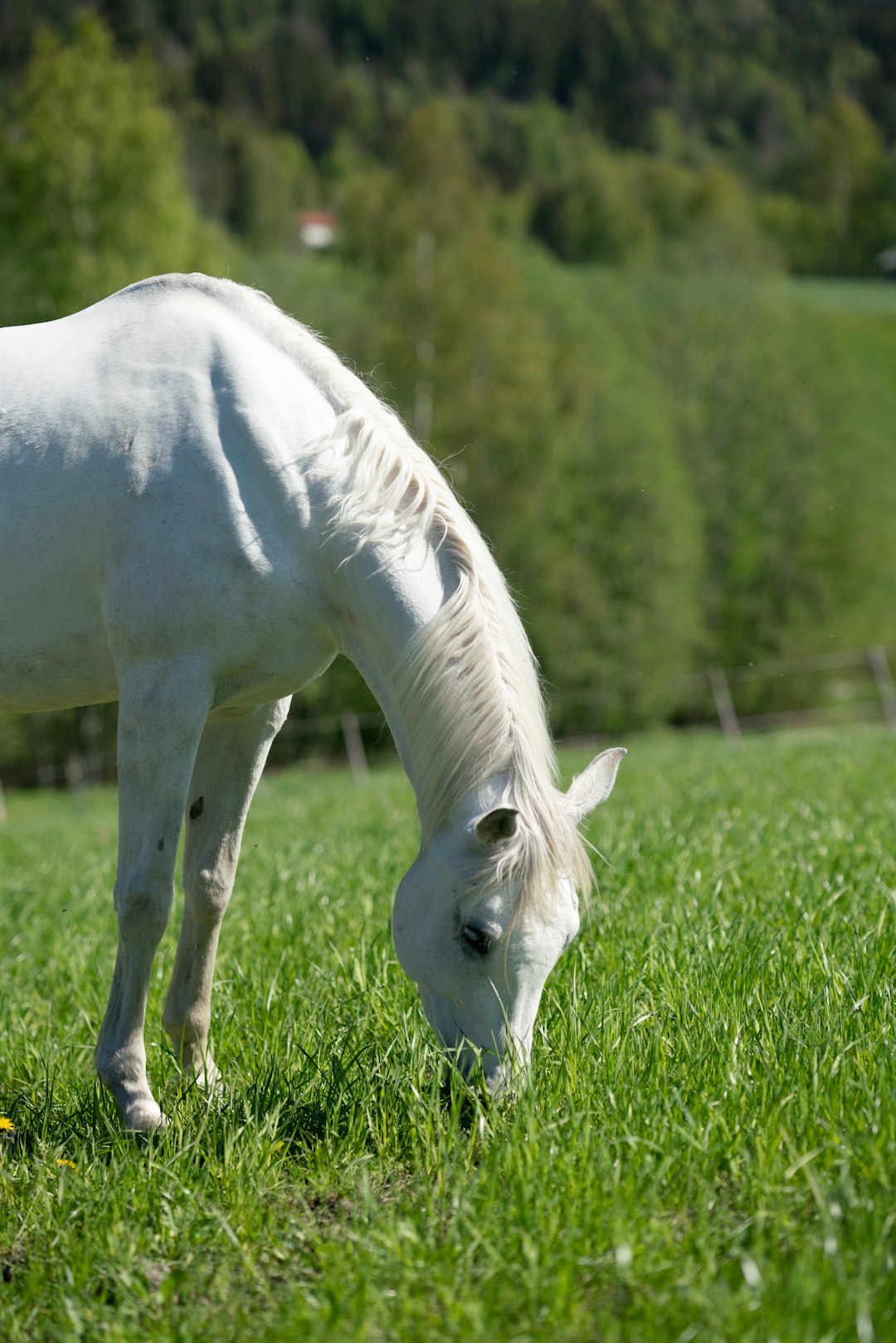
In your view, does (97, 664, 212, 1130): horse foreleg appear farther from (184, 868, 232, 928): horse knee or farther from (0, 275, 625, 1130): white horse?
(184, 868, 232, 928): horse knee

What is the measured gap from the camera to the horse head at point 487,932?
255 cm

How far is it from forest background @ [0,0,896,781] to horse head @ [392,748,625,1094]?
128cm

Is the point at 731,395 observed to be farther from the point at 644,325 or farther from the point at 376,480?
the point at 376,480

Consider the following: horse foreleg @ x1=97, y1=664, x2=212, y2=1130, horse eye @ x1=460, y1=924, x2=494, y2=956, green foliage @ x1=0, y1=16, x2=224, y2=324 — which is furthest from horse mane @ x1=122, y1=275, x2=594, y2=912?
green foliage @ x1=0, y1=16, x2=224, y2=324

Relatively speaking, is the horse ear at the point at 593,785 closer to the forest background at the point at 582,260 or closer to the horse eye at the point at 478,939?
the horse eye at the point at 478,939

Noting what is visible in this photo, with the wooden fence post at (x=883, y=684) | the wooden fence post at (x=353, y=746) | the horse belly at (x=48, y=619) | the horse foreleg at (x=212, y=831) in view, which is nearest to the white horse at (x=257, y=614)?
the horse belly at (x=48, y=619)

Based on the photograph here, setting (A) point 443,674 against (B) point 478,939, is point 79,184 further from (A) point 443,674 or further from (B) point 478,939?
(B) point 478,939

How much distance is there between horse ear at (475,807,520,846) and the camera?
98.0 inches

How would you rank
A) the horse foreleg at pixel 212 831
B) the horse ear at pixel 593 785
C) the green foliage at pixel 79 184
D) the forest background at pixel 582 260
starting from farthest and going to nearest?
the forest background at pixel 582 260 < the green foliage at pixel 79 184 < the horse foreleg at pixel 212 831 < the horse ear at pixel 593 785

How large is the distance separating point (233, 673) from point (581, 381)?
77.8ft

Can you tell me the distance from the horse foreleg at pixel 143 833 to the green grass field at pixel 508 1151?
109 mm

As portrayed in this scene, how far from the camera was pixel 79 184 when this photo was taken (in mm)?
19453

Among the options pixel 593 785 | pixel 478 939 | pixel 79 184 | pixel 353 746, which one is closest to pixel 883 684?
pixel 353 746

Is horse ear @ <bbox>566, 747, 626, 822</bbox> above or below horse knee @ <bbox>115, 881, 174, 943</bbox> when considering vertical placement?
above
